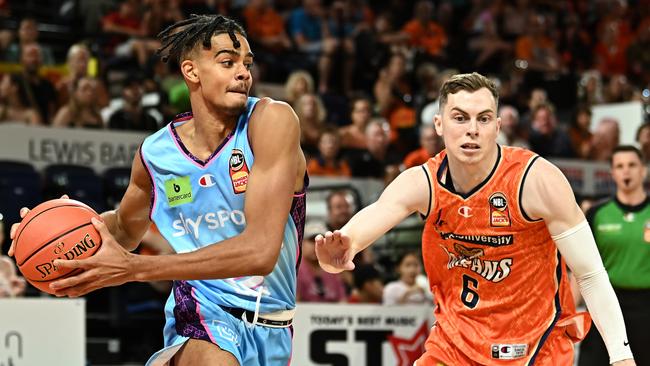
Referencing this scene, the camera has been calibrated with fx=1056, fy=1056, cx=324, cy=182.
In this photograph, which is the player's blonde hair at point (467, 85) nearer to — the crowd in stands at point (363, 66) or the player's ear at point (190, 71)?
the player's ear at point (190, 71)

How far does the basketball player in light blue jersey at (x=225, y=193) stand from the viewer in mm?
3846

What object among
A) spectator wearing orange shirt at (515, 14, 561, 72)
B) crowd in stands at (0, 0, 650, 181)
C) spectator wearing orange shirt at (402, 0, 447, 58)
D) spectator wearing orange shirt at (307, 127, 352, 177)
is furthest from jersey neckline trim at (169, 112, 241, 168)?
spectator wearing orange shirt at (515, 14, 561, 72)

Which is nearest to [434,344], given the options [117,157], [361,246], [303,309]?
[361,246]

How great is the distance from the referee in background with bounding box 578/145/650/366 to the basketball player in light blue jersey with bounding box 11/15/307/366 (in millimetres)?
3799

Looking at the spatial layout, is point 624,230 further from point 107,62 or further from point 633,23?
point 633,23

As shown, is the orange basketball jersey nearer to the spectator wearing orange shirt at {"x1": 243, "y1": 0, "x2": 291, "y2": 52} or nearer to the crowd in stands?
the crowd in stands

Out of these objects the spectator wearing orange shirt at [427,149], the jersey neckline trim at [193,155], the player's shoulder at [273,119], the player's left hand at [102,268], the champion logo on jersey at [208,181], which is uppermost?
the spectator wearing orange shirt at [427,149]

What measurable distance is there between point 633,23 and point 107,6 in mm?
8982

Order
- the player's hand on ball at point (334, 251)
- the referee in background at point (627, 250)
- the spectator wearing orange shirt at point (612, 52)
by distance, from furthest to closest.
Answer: the spectator wearing orange shirt at point (612, 52)
the referee in background at point (627, 250)
the player's hand on ball at point (334, 251)

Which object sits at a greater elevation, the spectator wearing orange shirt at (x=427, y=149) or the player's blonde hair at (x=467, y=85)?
the spectator wearing orange shirt at (x=427, y=149)

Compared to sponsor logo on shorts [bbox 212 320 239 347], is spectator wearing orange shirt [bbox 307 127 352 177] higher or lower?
higher

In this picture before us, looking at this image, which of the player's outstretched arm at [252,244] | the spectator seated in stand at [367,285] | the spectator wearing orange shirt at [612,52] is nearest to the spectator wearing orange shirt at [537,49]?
the spectator wearing orange shirt at [612,52]

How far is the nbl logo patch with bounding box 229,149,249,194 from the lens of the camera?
395 centimetres

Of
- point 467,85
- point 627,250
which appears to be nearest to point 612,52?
point 627,250
